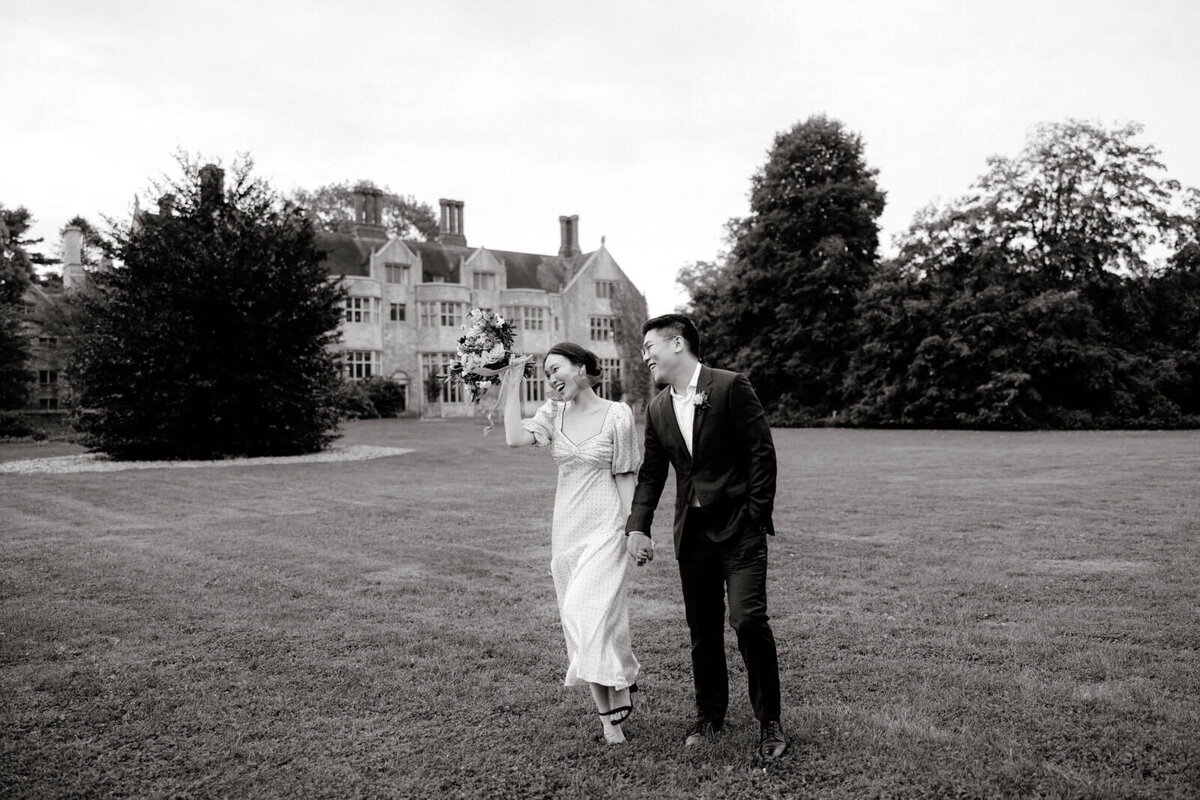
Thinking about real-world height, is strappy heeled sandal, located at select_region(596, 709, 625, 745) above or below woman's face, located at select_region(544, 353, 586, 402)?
below

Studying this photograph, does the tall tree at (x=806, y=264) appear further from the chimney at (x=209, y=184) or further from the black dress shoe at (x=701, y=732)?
the black dress shoe at (x=701, y=732)

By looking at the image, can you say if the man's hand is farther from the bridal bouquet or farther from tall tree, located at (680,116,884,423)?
tall tree, located at (680,116,884,423)

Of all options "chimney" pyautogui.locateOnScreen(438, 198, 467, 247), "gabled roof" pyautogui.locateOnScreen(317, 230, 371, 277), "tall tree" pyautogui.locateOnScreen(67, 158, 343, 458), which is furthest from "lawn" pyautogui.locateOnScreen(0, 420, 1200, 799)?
"chimney" pyautogui.locateOnScreen(438, 198, 467, 247)

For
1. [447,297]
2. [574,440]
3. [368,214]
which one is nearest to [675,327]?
[574,440]

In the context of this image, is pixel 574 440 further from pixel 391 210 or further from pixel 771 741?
pixel 391 210

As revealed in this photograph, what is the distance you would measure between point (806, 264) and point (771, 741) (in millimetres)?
40601

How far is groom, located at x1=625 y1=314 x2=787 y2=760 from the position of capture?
4.26 m

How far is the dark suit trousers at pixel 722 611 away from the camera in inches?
167

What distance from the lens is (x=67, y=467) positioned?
19891 millimetres

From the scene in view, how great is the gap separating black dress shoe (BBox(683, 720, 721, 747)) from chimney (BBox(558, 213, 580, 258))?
5887cm

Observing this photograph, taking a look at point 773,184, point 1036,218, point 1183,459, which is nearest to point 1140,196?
point 1036,218

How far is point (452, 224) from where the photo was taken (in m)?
58.9

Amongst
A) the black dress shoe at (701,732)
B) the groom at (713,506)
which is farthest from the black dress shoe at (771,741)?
the black dress shoe at (701,732)

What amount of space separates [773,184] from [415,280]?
22344 mm
